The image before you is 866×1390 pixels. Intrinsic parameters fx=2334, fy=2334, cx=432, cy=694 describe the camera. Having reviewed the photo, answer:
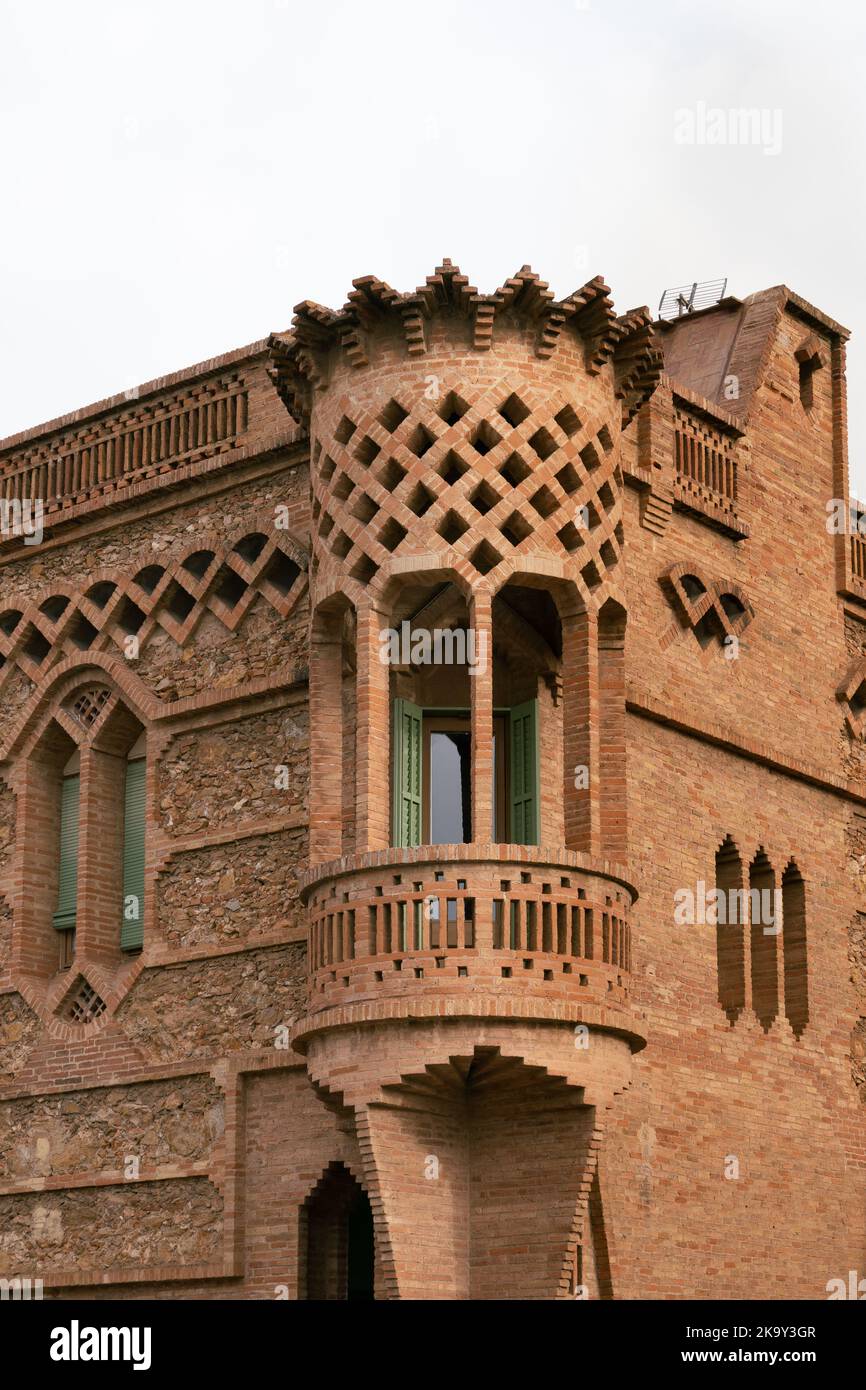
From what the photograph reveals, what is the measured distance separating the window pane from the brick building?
26 millimetres

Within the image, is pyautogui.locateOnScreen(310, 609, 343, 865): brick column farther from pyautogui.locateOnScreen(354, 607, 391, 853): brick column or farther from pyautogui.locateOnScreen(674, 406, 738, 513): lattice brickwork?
pyautogui.locateOnScreen(674, 406, 738, 513): lattice brickwork

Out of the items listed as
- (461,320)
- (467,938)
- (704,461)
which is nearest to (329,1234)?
(467,938)

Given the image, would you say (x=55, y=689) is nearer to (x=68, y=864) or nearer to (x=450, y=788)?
(x=68, y=864)

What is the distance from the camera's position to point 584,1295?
15.4 m

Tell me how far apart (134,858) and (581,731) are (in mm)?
4066

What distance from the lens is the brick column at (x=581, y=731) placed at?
50.2 ft

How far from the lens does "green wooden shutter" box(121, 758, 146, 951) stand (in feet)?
57.6

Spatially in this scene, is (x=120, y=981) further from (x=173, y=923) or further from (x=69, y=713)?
→ (x=69, y=713)

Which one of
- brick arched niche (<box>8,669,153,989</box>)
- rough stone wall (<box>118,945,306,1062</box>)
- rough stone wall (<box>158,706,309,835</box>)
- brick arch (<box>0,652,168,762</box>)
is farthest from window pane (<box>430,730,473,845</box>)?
brick arch (<box>0,652,168,762</box>)

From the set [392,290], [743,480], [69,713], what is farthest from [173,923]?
[743,480]

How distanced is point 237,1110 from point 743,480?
22.3ft

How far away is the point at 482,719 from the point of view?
14805mm

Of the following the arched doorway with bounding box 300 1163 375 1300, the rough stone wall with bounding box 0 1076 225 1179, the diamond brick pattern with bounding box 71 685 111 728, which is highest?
the diamond brick pattern with bounding box 71 685 111 728
